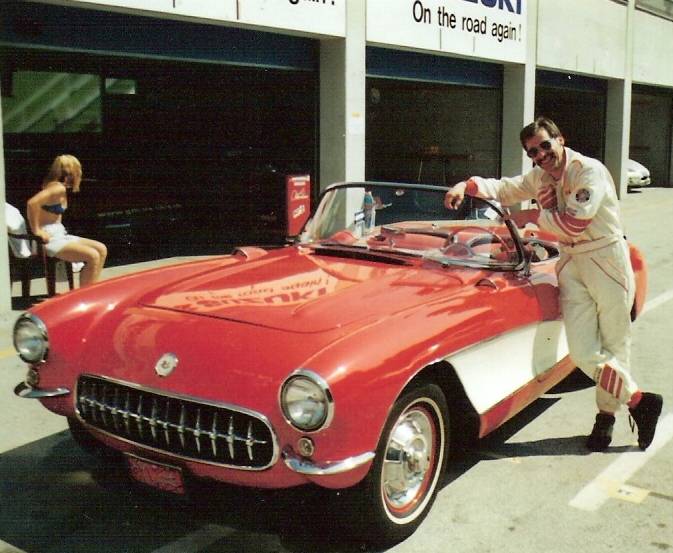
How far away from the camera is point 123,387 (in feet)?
10.5

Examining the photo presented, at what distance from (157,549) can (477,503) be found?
55.1 inches

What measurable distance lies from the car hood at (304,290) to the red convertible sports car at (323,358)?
0.01 metres

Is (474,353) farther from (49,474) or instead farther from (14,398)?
(14,398)

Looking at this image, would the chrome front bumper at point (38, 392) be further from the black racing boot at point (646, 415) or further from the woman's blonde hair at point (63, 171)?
the woman's blonde hair at point (63, 171)

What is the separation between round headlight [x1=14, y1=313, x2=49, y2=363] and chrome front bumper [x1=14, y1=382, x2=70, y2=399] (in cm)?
12

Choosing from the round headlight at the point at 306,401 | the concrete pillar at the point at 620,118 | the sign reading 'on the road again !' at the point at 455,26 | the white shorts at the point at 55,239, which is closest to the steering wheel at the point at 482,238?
the round headlight at the point at 306,401

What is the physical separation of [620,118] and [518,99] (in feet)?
19.7

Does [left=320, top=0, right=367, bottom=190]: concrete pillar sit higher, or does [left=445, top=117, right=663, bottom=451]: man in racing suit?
[left=320, top=0, right=367, bottom=190]: concrete pillar

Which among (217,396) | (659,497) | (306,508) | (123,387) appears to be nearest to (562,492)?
(659,497)

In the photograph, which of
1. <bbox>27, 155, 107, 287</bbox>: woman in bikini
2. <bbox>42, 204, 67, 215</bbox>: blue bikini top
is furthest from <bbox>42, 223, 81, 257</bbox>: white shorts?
<bbox>42, 204, 67, 215</bbox>: blue bikini top

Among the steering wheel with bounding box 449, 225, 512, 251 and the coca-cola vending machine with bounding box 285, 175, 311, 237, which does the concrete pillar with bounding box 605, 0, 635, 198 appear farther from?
the steering wheel with bounding box 449, 225, 512, 251

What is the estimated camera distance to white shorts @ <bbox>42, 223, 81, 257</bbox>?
25.1ft

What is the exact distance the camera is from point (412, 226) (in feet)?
14.9

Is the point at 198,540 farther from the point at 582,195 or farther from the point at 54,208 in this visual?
the point at 54,208
